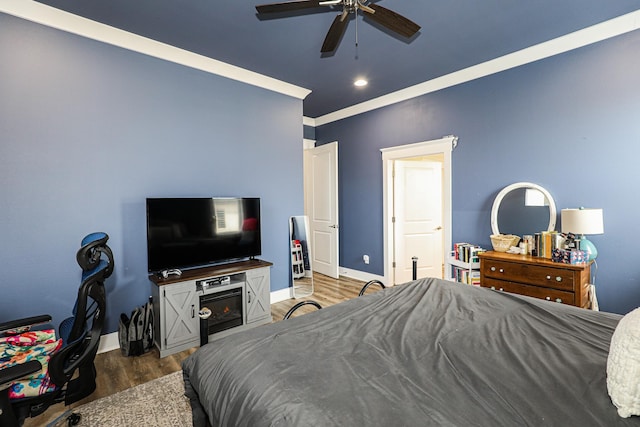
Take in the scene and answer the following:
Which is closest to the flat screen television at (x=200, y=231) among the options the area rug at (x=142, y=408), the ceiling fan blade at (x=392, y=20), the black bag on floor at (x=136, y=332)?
the black bag on floor at (x=136, y=332)

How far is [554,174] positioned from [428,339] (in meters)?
2.75

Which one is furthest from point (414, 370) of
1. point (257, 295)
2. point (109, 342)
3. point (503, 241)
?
point (109, 342)

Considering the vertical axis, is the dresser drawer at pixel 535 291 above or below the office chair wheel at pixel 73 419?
above

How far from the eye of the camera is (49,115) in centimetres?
252

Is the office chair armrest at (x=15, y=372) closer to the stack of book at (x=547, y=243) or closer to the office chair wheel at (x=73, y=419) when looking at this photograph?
the office chair wheel at (x=73, y=419)

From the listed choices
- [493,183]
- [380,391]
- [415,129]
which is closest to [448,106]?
[415,129]

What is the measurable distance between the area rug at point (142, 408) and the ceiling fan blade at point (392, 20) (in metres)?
2.84

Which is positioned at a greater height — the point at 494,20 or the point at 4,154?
the point at 494,20

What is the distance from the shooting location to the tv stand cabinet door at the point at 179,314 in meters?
2.70

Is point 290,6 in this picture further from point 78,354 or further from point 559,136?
point 559,136

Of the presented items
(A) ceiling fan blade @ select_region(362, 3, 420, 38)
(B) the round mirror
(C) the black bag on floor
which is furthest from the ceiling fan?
(C) the black bag on floor

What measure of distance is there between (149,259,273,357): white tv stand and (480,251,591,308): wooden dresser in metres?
2.43

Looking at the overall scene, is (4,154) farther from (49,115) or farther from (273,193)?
(273,193)

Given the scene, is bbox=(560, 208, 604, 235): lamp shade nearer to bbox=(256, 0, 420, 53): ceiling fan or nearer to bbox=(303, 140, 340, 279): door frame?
bbox=(256, 0, 420, 53): ceiling fan
